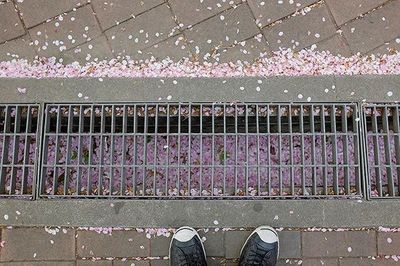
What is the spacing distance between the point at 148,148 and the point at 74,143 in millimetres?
537

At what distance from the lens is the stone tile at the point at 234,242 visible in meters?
3.19

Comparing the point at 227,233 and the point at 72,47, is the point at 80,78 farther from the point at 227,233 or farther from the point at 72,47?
the point at 227,233

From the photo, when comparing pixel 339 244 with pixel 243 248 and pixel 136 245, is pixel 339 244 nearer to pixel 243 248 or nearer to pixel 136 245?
pixel 243 248

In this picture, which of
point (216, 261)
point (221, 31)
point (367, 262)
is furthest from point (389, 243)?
point (221, 31)

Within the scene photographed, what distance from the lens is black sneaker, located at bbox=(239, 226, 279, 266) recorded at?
310cm

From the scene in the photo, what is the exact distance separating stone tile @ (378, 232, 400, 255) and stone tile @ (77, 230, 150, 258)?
5.29ft

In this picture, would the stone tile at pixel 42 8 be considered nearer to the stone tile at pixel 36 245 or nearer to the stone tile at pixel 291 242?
the stone tile at pixel 36 245

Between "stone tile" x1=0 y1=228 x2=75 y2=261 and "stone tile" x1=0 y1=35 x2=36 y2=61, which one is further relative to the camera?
"stone tile" x1=0 y1=35 x2=36 y2=61

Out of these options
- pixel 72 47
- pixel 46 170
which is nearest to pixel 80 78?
pixel 72 47

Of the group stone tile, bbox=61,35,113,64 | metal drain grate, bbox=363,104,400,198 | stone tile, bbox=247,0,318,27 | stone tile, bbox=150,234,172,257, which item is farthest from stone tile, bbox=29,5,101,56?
metal drain grate, bbox=363,104,400,198

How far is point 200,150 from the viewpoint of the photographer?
3.18 m

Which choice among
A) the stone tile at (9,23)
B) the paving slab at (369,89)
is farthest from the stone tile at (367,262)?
the stone tile at (9,23)

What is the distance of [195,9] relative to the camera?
339 cm

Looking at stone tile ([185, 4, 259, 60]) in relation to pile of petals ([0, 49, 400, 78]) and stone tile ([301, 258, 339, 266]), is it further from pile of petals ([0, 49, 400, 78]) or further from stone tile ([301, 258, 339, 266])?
stone tile ([301, 258, 339, 266])
